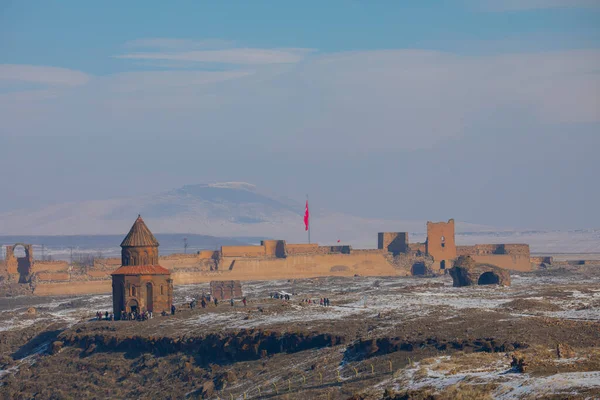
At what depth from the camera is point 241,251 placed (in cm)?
10156

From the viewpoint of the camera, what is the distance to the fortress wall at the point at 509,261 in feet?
341

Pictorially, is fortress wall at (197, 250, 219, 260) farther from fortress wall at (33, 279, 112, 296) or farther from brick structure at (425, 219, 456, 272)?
brick structure at (425, 219, 456, 272)

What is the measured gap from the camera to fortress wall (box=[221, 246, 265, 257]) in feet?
331

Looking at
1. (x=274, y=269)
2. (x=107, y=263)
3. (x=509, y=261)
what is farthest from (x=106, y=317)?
(x=509, y=261)

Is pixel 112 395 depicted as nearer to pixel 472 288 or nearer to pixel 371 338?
pixel 371 338

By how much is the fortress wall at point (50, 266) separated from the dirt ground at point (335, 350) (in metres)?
29.7

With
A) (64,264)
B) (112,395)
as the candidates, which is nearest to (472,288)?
(112,395)

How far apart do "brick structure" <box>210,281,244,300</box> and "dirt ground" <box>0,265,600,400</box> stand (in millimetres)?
7818

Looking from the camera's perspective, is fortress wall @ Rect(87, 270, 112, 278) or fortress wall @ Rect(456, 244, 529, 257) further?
fortress wall @ Rect(456, 244, 529, 257)

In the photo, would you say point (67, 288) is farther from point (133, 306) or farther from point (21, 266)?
point (133, 306)

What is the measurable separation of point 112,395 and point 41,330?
1593 cm

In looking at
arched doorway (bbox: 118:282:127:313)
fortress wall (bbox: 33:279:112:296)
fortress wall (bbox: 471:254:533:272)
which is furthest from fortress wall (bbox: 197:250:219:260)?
arched doorway (bbox: 118:282:127:313)

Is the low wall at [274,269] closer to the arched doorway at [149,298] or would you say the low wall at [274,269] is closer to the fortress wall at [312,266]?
the fortress wall at [312,266]

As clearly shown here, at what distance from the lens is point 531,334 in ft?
122
